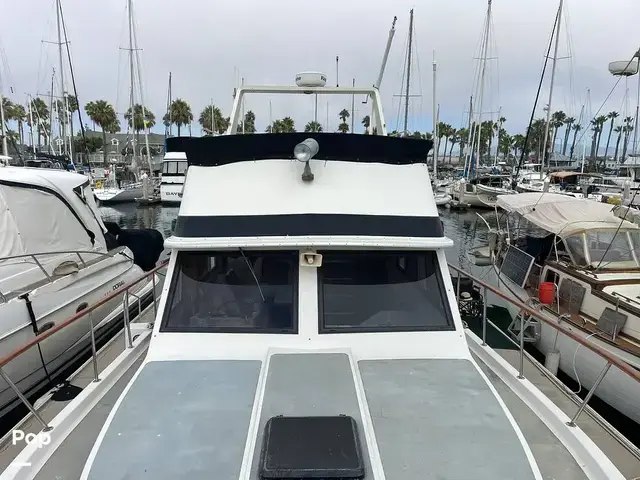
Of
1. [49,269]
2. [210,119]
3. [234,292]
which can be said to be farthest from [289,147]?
[210,119]

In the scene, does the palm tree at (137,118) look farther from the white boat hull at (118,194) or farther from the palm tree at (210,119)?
the palm tree at (210,119)

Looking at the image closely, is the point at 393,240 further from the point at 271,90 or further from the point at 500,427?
the point at 271,90

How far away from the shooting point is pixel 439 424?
10.2 ft

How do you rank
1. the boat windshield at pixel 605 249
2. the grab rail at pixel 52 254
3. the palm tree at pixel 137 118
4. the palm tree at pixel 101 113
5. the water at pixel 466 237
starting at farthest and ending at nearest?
the palm tree at pixel 101 113 < the palm tree at pixel 137 118 < the boat windshield at pixel 605 249 < the water at pixel 466 237 < the grab rail at pixel 52 254

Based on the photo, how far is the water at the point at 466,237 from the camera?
806 centimetres

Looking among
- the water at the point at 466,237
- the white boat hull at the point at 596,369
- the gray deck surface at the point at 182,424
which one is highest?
the gray deck surface at the point at 182,424

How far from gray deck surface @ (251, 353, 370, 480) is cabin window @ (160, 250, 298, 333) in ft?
1.81

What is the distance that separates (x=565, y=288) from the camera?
959 cm

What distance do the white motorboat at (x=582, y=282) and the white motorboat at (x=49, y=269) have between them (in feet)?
25.8

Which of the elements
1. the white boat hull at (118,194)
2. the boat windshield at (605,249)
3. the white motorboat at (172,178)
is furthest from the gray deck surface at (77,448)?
the white boat hull at (118,194)

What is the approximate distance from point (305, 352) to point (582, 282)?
745cm

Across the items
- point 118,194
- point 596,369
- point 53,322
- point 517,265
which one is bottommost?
point 596,369

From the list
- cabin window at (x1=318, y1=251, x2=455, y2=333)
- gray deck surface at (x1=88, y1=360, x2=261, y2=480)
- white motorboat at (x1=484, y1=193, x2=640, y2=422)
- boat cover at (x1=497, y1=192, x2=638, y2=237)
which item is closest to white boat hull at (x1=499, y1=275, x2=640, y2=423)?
white motorboat at (x1=484, y1=193, x2=640, y2=422)

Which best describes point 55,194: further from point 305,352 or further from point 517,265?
point 517,265
